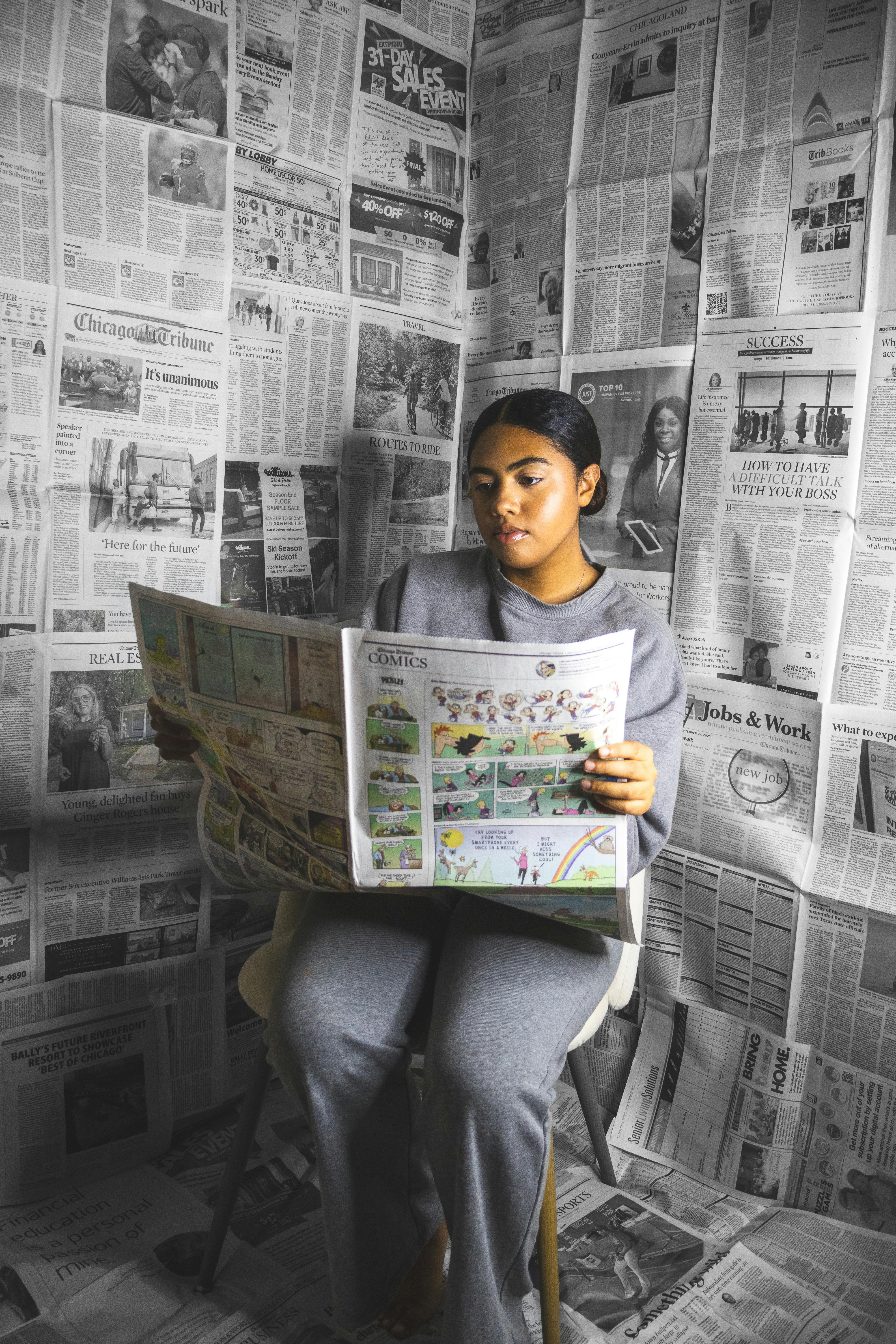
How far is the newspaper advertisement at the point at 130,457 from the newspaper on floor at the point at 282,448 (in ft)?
0.11

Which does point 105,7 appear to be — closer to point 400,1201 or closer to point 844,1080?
point 400,1201

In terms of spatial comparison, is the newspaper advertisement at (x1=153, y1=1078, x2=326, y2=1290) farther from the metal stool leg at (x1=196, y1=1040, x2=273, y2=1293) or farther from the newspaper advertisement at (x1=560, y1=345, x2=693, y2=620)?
the newspaper advertisement at (x1=560, y1=345, x2=693, y2=620)

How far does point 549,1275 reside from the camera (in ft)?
3.17

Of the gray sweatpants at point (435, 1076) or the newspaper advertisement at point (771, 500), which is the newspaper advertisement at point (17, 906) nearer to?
the gray sweatpants at point (435, 1076)

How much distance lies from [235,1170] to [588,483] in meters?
0.88

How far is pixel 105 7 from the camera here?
111 centimetres

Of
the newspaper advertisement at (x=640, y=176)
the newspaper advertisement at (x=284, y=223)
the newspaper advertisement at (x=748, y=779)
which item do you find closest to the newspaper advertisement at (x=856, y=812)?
the newspaper advertisement at (x=748, y=779)

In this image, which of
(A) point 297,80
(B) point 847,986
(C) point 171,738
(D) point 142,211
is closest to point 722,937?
(B) point 847,986

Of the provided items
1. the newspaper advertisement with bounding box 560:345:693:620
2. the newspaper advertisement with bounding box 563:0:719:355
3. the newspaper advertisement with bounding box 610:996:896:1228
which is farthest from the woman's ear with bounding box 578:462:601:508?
the newspaper advertisement with bounding box 610:996:896:1228

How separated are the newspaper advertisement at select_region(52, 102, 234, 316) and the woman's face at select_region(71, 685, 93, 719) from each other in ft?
1.62

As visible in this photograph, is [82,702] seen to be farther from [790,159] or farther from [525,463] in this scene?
[790,159]

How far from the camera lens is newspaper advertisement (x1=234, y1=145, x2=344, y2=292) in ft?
4.13

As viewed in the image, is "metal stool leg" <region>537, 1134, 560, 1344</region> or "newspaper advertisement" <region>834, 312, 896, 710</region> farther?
"newspaper advertisement" <region>834, 312, 896, 710</region>

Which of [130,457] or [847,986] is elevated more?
[130,457]
